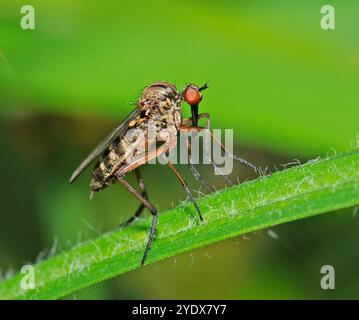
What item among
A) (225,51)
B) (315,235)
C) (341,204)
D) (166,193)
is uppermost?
(225,51)

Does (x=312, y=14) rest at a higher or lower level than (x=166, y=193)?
higher

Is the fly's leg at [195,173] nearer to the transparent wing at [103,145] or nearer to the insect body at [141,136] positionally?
the insect body at [141,136]

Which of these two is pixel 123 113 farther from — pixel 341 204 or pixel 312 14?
pixel 341 204

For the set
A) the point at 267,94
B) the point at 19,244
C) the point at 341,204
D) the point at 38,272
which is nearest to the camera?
the point at 341,204

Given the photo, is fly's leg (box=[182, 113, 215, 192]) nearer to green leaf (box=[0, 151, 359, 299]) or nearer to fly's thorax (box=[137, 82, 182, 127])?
fly's thorax (box=[137, 82, 182, 127])

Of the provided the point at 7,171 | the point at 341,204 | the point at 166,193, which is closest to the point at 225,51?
the point at 166,193

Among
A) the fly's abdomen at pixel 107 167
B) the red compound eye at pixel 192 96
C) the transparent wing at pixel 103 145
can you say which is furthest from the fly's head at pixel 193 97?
the fly's abdomen at pixel 107 167

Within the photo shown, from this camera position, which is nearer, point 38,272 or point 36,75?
point 38,272
